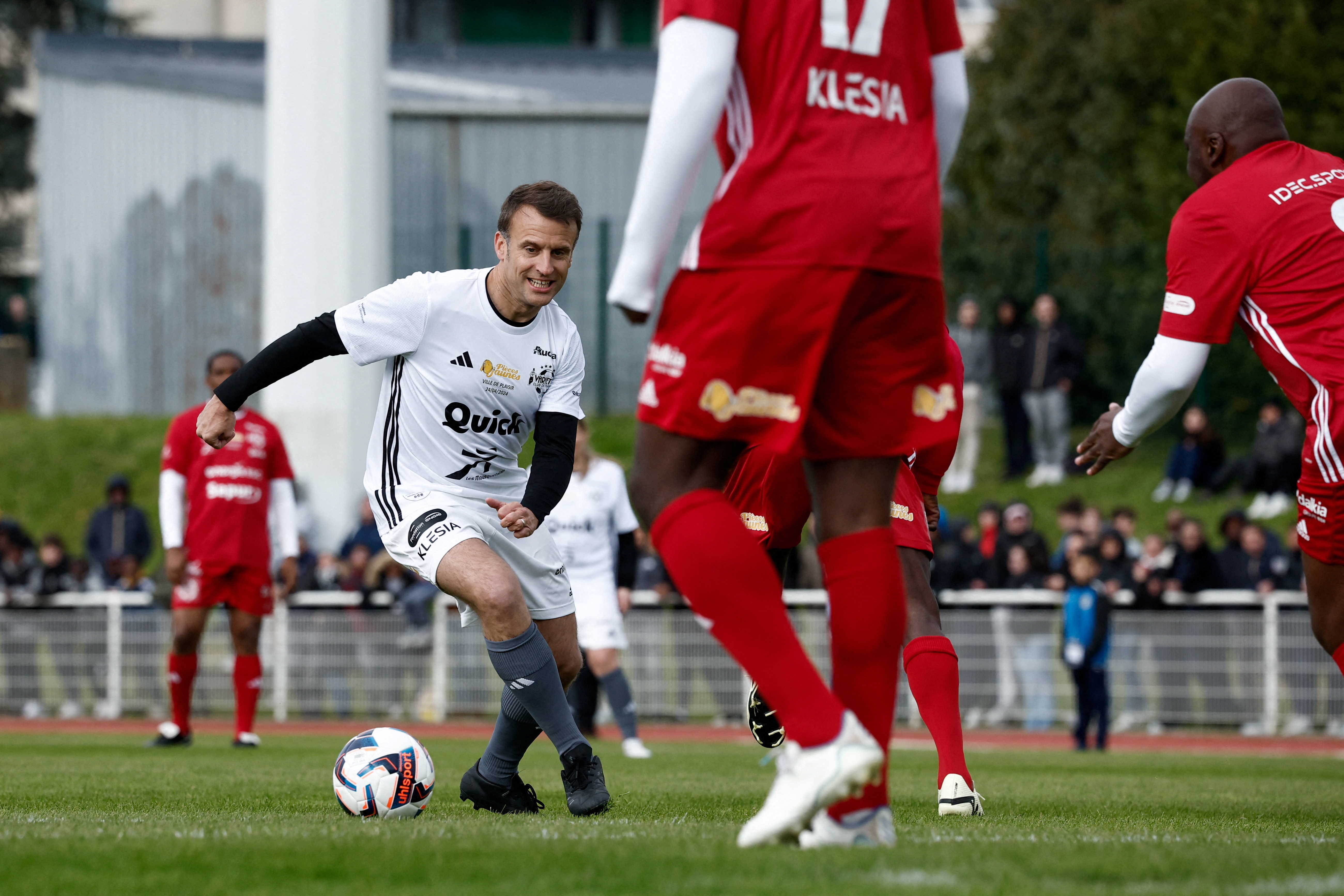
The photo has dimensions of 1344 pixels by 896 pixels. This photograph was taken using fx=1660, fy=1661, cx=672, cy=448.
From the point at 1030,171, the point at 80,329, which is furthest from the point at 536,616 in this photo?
the point at 1030,171

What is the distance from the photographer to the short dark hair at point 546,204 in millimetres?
6129

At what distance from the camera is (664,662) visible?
16.2 meters

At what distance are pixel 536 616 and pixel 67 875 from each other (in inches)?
119

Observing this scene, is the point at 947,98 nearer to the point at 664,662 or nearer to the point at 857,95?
the point at 857,95

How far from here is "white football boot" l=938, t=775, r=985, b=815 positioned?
234 inches

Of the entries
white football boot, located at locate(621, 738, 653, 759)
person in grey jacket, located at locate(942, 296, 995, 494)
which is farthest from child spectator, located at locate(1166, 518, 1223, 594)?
white football boot, located at locate(621, 738, 653, 759)

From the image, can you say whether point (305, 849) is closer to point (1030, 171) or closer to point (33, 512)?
point (33, 512)

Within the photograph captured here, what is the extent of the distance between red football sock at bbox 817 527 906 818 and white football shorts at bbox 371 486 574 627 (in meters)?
2.27

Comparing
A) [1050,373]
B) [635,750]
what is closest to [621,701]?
[635,750]

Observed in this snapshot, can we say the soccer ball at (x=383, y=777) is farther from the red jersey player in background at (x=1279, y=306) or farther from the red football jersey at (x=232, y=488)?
the red football jersey at (x=232, y=488)

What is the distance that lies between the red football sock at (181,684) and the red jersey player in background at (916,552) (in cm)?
653

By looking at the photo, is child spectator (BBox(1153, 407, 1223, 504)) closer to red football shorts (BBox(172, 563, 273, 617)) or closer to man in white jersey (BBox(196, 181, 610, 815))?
red football shorts (BBox(172, 563, 273, 617))

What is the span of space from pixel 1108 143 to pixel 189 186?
18221 mm

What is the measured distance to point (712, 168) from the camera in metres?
26.6
